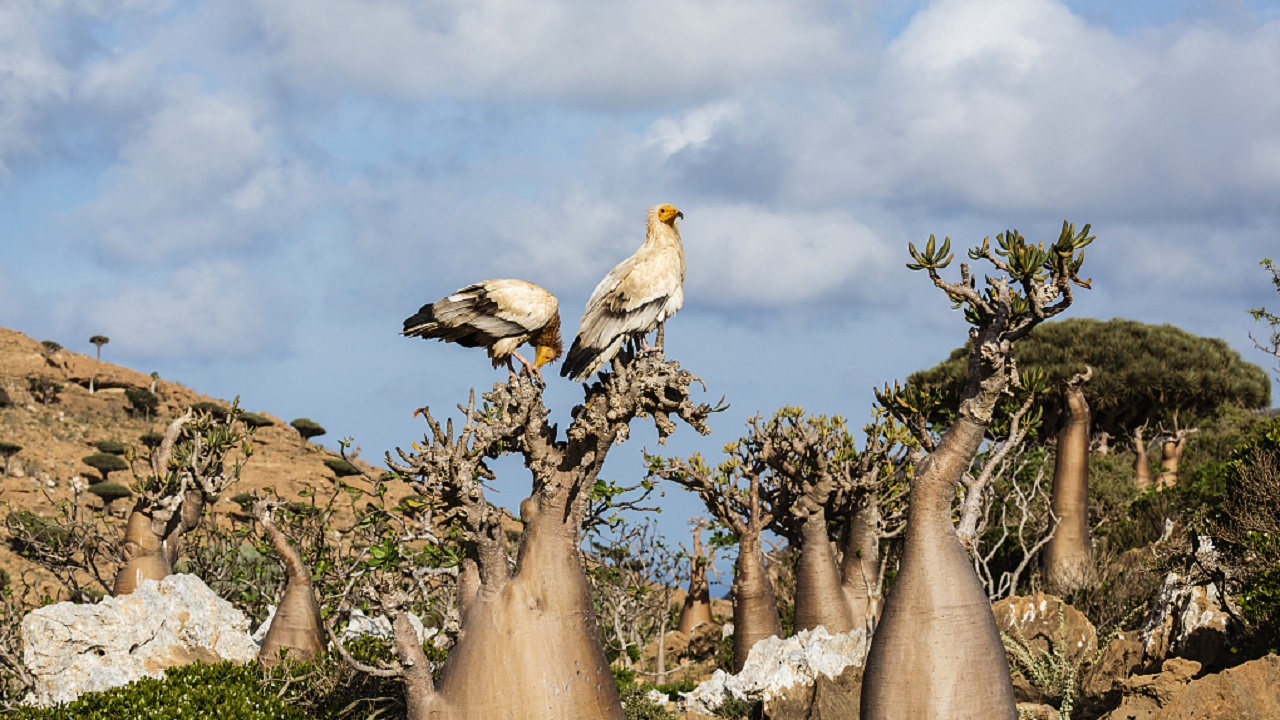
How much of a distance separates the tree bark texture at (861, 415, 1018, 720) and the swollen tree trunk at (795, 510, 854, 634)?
4926mm

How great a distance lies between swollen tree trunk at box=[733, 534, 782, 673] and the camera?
11789 mm

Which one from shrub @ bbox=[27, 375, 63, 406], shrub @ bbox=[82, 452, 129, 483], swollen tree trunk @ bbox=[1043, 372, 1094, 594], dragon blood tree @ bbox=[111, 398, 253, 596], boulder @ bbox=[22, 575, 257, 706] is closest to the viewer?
boulder @ bbox=[22, 575, 257, 706]

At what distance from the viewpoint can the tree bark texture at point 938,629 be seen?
6.25 metres

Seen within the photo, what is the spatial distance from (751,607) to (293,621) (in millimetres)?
4692

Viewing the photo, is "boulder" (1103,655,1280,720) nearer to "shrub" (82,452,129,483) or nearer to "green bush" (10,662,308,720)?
"green bush" (10,662,308,720)

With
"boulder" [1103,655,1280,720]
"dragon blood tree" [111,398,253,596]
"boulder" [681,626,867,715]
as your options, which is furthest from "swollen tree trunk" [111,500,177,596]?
"boulder" [1103,655,1280,720]

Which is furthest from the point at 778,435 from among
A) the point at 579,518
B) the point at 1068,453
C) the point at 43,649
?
the point at 43,649

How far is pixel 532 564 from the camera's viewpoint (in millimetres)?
6684

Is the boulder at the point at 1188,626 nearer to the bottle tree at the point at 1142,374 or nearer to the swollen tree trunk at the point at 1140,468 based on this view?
the swollen tree trunk at the point at 1140,468

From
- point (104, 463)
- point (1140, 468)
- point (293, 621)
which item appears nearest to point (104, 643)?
point (293, 621)

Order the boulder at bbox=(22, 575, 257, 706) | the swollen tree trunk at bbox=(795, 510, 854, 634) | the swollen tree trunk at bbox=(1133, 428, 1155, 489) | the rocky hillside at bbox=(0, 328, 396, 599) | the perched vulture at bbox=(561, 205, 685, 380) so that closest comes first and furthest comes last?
the perched vulture at bbox=(561, 205, 685, 380) → the boulder at bbox=(22, 575, 257, 706) → the swollen tree trunk at bbox=(795, 510, 854, 634) → the swollen tree trunk at bbox=(1133, 428, 1155, 489) → the rocky hillside at bbox=(0, 328, 396, 599)

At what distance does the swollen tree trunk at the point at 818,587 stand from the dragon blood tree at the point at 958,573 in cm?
491

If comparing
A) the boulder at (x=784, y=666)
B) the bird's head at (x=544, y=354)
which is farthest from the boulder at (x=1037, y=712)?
the bird's head at (x=544, y=354)

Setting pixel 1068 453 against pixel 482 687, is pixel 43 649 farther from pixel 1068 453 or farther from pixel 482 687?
pixel 1068 453
